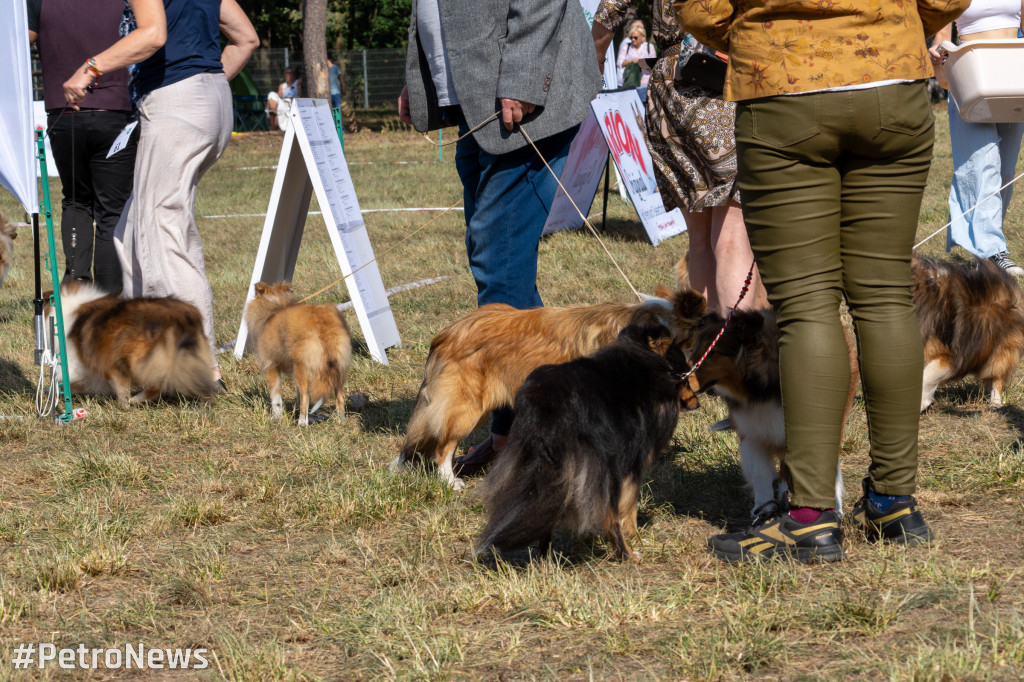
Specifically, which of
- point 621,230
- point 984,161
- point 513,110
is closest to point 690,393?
point 513,110

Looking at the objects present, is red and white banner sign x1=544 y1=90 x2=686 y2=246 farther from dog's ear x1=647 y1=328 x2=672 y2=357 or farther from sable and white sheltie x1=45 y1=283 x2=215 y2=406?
dog's ear x1=647 y1=328 x2=672 y2=357

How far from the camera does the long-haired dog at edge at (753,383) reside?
3109 millimetres

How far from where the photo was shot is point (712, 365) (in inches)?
124

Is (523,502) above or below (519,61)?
below

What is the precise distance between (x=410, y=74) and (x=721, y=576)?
2.46 meters

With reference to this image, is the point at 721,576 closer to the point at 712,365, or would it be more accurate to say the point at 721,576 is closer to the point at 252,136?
the point at 712,365

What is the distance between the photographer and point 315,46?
23344 mm

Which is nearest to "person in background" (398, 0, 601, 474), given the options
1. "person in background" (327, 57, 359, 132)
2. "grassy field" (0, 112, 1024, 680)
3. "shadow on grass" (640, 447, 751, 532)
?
"shadow on grass" (640, 447, 751, 532)

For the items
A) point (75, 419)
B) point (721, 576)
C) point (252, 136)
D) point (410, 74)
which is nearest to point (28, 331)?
point (75, 419)

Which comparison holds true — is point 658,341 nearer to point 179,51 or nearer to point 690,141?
point 690,141

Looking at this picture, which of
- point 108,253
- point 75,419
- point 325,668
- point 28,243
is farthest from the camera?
point 28,243

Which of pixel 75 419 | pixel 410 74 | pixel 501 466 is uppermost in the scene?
pixel 410 74

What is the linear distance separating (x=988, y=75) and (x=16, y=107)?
3.98 metres

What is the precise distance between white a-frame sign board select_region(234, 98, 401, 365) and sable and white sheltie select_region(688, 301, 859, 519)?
3025 millimetres
